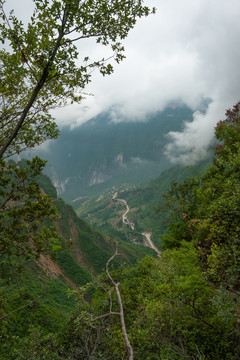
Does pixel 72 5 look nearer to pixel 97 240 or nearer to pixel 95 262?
pixel 95 262

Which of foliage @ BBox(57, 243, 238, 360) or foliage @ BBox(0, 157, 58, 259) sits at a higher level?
foliage @ BBox(0, 157, 58, 259)

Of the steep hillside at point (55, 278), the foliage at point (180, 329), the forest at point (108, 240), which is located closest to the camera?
the forest at point (108, 240)

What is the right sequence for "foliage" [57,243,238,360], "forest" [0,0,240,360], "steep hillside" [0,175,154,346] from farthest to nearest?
"steep hillside" [0,175,154,346]
"foliage" [57,243,238,360]
"forest" [0,0,240,360]

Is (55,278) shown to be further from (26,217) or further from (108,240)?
(108,240)

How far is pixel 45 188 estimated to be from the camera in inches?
4500

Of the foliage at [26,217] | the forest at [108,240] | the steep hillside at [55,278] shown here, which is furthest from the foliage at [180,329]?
the steep hillside at [55,278]

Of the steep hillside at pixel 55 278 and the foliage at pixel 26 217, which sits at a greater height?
the foliage at pixel 26 217

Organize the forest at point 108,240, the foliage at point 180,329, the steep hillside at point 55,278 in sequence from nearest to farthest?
the forest at point 108,240 < the foliage at point 180,329 < the steep hillside at point 55,278

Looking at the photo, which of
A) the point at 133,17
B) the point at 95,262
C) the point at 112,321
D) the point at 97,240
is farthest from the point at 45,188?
the point at 133,17

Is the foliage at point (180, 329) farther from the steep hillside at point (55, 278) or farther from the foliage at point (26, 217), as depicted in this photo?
the steep hillside at point (55, 278)

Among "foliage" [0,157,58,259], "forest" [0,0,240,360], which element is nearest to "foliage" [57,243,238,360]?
"forest" [0,0,240,360]

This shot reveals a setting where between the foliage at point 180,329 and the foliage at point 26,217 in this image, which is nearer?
the foliage at point 26,217

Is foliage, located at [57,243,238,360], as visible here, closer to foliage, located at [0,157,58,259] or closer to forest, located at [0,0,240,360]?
forest, located at [0,0,240,360]

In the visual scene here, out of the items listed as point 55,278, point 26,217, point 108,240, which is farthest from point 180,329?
point 55,278
